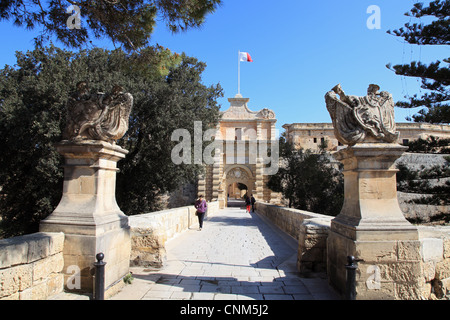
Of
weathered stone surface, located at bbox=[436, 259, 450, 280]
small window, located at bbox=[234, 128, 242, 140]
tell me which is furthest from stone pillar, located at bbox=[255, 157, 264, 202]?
weathered stone surface, located at bbox=[436, 259, 450, 280]

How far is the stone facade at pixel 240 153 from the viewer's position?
2638 centimetres

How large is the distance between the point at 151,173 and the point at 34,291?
1142cm

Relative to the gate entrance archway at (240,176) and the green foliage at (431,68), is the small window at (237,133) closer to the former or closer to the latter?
the gate entrance archway at (240,176)

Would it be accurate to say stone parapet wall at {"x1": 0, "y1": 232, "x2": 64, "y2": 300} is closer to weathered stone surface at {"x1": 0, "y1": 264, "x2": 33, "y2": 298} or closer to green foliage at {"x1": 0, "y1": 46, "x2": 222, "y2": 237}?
weathered stone surface at {"x1": 0, "y1": 264, "x2": 33, "y2": 298}

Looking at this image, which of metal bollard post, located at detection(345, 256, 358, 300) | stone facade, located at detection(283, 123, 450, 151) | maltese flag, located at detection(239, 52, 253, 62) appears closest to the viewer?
metal bollard post, located at detection(345, 256, 358, 300)

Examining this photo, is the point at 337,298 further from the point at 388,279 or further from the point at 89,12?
the point at 89,12

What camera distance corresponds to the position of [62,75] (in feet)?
37.1

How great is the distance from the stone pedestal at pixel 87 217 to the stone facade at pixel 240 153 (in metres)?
22.0

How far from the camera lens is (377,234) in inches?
133

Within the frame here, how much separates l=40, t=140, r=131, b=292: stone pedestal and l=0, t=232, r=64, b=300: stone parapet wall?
0.15 meters

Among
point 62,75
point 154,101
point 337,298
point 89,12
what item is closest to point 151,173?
point 154,101

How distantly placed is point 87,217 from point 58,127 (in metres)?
8.45

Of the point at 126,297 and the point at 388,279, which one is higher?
the point at 388,279

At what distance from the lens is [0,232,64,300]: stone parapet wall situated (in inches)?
102
